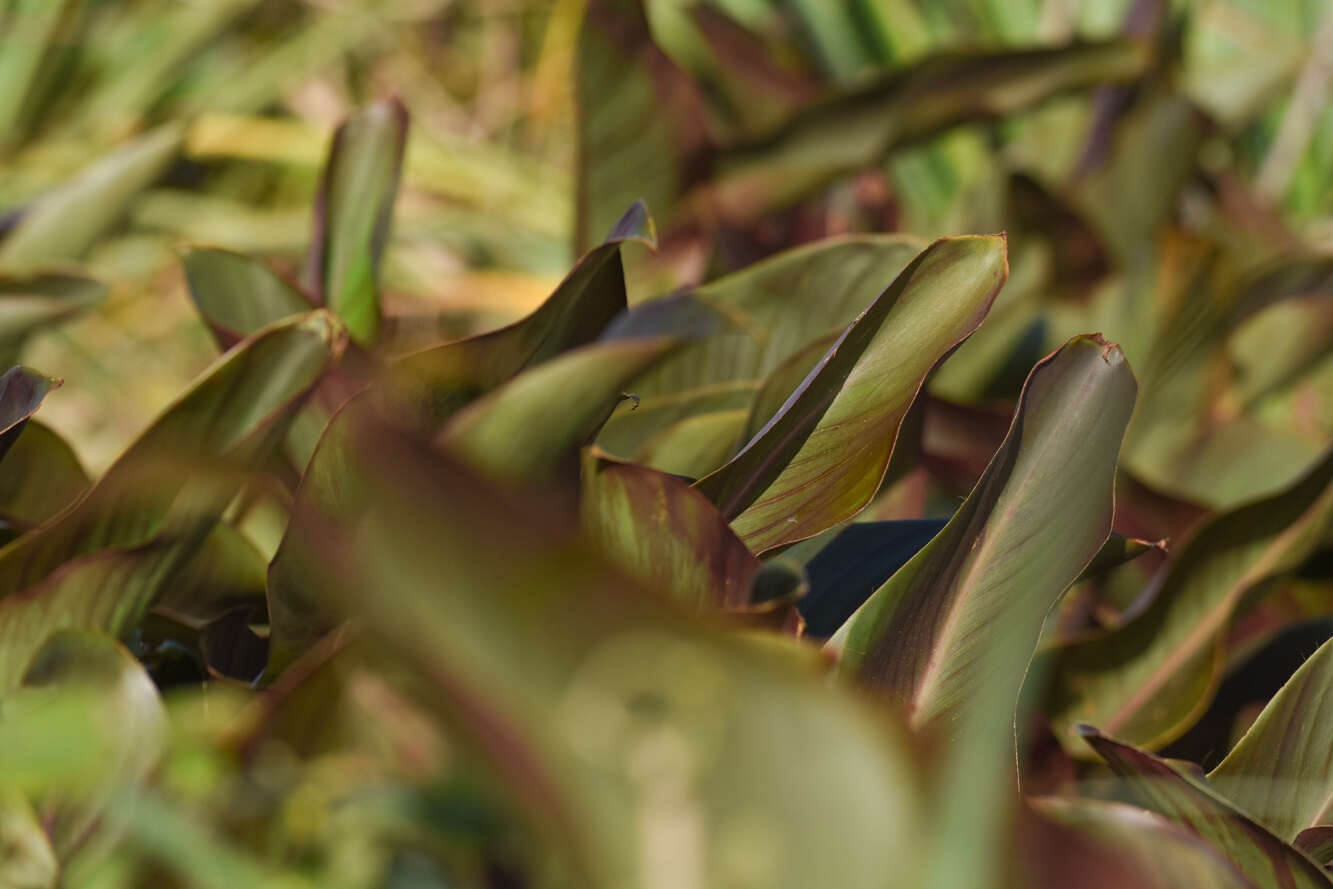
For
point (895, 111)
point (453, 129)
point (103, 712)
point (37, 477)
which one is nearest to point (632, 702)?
point (103, 712)

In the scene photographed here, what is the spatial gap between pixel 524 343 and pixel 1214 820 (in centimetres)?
27

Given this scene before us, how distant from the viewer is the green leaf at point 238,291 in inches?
21.8

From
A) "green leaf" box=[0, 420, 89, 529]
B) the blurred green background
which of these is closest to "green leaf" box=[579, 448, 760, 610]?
"green leaf" box=[0, 420, 89, 529]

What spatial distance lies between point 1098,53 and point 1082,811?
900 millimetres

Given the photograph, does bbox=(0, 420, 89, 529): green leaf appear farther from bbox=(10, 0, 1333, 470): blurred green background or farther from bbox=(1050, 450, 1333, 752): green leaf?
bbox=(10, 0, 1333, 470): blurred green background

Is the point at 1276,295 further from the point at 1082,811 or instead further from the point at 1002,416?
the point at 1082,811

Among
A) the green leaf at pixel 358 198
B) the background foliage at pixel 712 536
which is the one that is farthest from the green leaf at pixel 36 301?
the green leaf at pixel 358 198

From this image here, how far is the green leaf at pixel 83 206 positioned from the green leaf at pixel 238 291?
394 millimetres

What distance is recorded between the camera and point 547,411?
0.38m

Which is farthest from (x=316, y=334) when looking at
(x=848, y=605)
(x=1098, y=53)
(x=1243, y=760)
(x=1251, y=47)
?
(x=1251, y=47)

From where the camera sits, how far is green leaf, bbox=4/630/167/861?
0.31 meters

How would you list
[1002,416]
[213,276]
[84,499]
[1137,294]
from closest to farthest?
1. [84,499]
2. [213,276]
3. [1002,416]
4. [1137,294]

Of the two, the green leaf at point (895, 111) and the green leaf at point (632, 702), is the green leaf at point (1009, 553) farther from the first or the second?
the green leaf at point (895, 111)

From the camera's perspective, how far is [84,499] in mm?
409
